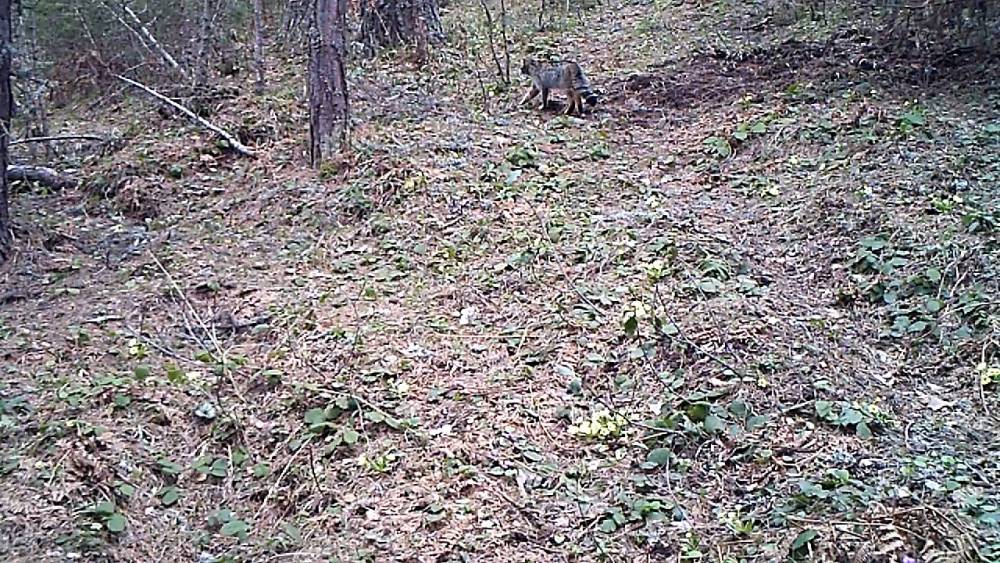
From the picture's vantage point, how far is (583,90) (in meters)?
8.51

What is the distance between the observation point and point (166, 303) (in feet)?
18.9

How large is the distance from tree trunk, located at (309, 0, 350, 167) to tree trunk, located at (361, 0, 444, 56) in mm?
3418

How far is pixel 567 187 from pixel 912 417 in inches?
135

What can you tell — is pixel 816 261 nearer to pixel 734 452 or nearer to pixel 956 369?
pixel 956 369

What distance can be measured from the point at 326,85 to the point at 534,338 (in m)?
3.75

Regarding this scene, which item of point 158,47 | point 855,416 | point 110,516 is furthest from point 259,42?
point 855,416

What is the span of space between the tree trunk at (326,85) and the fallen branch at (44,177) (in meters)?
2.32

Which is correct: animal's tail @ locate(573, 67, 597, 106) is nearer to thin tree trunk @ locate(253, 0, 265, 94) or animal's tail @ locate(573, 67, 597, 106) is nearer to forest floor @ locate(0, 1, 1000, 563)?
forest floor @ locate(0, 1, 1000, 563)

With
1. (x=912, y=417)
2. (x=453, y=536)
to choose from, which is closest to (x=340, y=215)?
(x=453, y=536)

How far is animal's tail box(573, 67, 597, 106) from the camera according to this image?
8.48 meters

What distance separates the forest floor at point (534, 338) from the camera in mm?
3637

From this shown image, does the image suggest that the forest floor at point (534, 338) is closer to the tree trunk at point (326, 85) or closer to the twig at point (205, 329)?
the twig at point (205, 329)

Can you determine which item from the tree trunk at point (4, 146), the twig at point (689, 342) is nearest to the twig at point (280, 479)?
the twig at point (689, 342)

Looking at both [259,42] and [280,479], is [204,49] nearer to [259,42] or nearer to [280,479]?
[259,42]
